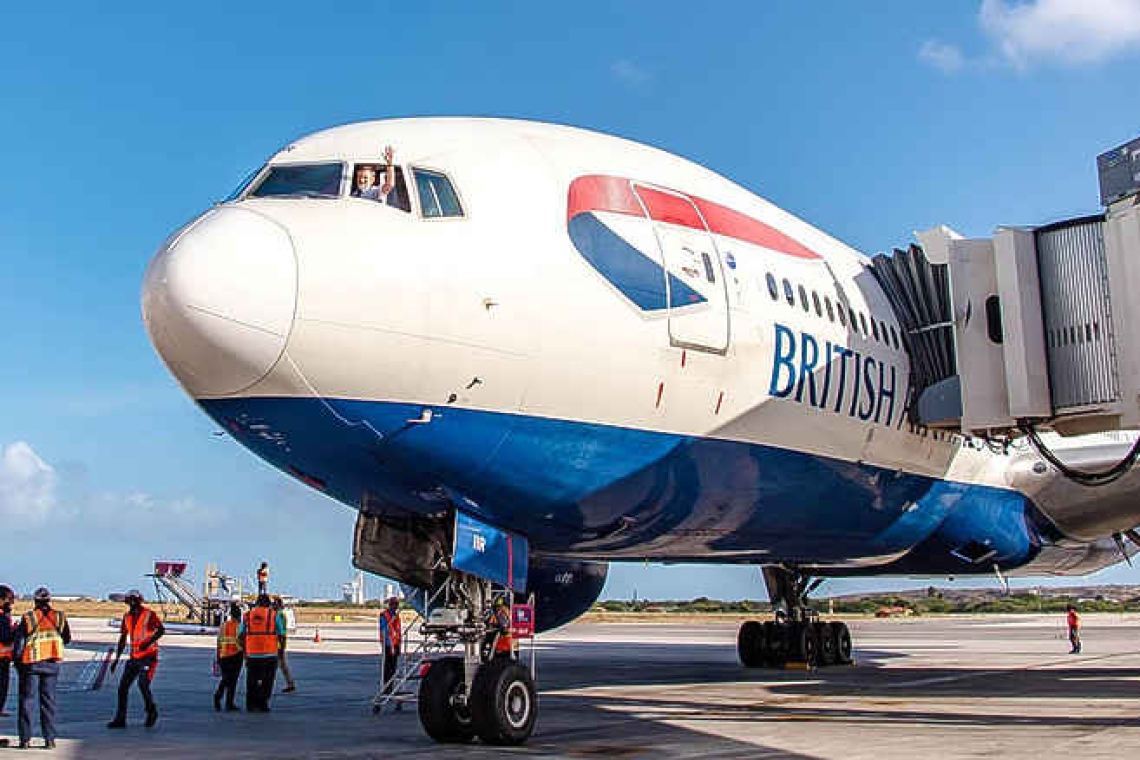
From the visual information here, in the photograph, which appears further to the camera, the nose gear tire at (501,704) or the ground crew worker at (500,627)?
the ground crew worker at (500,627)

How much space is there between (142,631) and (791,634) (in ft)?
39.9

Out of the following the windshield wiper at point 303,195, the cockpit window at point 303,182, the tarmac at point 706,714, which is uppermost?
the cockpit window at point 303,182

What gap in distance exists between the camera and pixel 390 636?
14.4 metres

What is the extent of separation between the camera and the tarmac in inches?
388

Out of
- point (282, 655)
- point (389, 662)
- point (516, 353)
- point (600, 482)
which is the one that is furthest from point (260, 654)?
point (516, 353)

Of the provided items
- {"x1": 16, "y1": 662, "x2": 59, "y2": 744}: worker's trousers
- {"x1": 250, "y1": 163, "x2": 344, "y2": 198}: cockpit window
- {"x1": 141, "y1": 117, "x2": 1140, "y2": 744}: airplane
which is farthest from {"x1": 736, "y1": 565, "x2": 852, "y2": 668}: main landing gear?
{"x1": 250, "y1": 163, "x2": 344, "y2": 198}: cockpit window

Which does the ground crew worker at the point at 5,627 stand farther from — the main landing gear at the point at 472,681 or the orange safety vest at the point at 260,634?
the main landing gear at the point at 472,681

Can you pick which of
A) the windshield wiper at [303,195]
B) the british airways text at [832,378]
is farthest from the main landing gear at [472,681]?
the british airways text at [832,378]

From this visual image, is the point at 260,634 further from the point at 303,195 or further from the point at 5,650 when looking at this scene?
the point at 303,195

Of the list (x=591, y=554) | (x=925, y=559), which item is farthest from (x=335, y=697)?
(x=925, y=559)

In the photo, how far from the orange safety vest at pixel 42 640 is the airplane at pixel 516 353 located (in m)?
2.77

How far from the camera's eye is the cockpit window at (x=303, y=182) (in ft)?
30.3

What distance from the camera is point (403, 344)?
865 centimetres

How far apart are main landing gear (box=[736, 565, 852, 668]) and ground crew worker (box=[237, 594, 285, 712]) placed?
9314 millimetres
